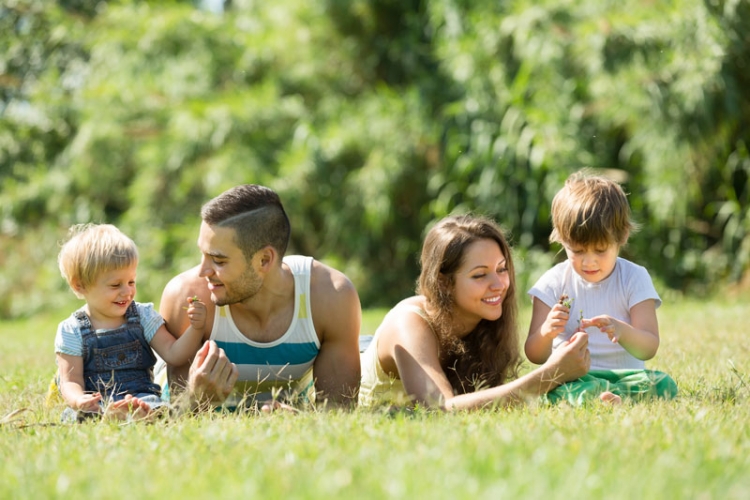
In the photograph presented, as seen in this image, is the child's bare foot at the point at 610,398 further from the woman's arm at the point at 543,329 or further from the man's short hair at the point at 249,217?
the man's short hair at the point at 249,217

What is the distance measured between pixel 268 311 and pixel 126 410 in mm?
892

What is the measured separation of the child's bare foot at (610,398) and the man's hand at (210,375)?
164cm

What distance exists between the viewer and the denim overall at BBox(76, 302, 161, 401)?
14.4 ft

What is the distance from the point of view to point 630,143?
1112 centimetres

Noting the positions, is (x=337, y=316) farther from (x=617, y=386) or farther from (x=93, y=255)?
(x=617, y=386)

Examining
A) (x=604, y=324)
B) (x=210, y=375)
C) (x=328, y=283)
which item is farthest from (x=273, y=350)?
(x=604, y=324)

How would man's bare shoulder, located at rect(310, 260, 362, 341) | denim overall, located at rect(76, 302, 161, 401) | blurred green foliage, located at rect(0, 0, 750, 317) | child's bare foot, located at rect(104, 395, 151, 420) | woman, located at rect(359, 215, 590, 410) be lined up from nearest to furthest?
1. child's bare foot, located at rect(104, 395, 151, 420)
2. woman, located at rect(359, 215, 590, 410)
3. denim overall, located at rect(76, 302, 161, 401)
4. man's bare shoulder, located at rect(310, 260, 362, 341)
5. blurred green foliage, located at rect(0, 0, 750, 317)

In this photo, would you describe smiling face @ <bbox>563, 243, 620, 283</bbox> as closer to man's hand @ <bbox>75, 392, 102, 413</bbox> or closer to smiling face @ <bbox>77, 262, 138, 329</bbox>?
smiling face @ <bbox>77, 262, 138, 329</bbox>

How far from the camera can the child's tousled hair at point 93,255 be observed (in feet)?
14.2

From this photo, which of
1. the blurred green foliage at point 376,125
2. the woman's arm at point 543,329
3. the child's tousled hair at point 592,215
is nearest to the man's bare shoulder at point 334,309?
the woman's arm at point 543,329

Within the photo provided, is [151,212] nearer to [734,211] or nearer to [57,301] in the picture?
[57,301]

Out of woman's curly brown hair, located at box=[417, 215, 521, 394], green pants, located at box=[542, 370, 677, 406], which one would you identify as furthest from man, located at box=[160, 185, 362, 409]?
green pants, located at box=[542, 370, 677, 406]

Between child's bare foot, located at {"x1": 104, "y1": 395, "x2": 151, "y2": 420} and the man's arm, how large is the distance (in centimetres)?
91

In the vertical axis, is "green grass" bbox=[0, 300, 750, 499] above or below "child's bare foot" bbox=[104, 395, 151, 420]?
above
